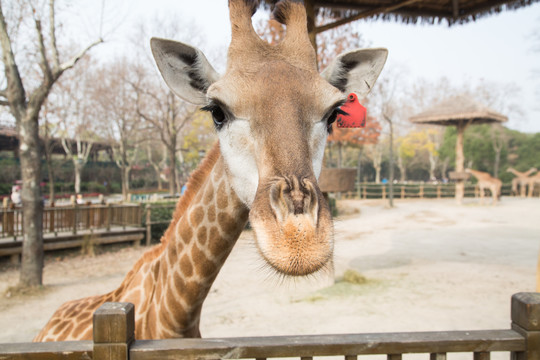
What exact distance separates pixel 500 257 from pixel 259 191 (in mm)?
10757

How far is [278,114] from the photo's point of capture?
1.59m

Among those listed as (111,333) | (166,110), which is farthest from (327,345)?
(166,110)

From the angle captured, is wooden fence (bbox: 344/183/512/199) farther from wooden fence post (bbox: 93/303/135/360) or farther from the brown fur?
wooden fence post (bbox: 93/303/135/360)

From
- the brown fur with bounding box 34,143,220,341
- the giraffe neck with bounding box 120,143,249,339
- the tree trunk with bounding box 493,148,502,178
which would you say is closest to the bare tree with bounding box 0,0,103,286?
the brown fur with bounding box 34,143,220,341

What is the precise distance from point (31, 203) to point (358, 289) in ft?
23.0

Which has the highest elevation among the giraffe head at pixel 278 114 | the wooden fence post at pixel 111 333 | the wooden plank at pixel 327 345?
the giraffe head at pixel 278 114

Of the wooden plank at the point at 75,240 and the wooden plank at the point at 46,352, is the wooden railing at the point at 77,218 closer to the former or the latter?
the wooden plank at the point at 75,240

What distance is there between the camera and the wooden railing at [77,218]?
9.23 metres

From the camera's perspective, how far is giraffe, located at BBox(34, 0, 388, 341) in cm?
132

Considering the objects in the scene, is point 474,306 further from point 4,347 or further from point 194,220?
point 4,347

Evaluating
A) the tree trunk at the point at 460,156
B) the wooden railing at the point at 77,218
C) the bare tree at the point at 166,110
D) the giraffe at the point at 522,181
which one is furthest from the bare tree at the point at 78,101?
the giraffe at the point at 522,181

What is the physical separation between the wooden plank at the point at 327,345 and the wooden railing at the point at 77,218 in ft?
32.7

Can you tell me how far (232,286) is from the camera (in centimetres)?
763

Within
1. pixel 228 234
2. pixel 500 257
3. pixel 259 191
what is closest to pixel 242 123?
pixel 259 191
